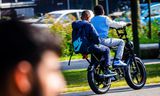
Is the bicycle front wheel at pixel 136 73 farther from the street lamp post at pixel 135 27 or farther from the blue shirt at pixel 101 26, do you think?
the street lamp post at pixel 135 27

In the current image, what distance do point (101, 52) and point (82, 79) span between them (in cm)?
228

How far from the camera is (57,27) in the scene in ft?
62.3

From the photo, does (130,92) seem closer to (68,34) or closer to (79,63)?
(79,63)

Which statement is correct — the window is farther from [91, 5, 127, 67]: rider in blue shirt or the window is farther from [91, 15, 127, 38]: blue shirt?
[91, 15, 127, 38]: blue shirt

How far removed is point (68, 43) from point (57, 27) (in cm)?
87

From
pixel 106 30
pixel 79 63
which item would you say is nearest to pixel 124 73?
pixel 106 30

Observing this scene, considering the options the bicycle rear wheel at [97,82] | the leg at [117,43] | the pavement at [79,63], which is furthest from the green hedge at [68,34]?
the bicycle rear wheel at [97,82]

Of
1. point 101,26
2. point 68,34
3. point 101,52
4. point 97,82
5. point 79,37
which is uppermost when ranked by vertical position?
point 101,26

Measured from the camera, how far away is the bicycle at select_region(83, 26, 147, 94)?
9414mm

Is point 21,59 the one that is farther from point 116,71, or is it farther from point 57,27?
point 57,27

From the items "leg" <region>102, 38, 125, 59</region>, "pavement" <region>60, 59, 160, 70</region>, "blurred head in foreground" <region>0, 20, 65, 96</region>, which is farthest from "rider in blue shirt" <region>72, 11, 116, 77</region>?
"blurred head in foreground" <region>0, 20, 65, 96</region>

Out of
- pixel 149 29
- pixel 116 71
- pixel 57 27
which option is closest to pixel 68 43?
pixel 57 27

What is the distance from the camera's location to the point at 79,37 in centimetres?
917

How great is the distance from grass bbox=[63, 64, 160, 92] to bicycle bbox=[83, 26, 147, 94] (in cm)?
51
